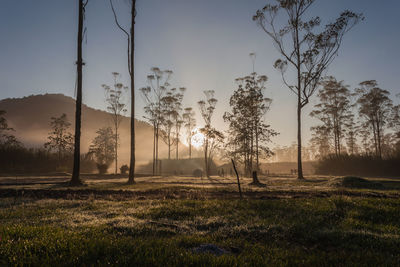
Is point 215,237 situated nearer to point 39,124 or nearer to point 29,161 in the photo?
point 29,161

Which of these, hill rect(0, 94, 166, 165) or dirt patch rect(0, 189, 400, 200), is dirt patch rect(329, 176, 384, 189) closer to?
dirt patch rect(0, 189, 400, 200)

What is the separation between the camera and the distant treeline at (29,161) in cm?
3497

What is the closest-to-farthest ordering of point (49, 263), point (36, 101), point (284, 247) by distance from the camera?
point (49, 263) < point (284, 247) < point (36, 101)

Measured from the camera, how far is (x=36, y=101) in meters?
198

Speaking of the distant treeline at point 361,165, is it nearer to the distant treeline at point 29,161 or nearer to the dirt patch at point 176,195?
the dirt patch at point 176,195

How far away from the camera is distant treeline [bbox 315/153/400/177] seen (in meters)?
38.6

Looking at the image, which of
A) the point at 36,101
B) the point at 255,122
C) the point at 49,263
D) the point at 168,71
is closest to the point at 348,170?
the point at 255,122

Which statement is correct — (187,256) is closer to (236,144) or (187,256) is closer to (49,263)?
(49,263)

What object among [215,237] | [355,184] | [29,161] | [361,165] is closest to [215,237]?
[215,237]

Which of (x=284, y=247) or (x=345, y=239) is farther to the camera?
(x=345, y=239)

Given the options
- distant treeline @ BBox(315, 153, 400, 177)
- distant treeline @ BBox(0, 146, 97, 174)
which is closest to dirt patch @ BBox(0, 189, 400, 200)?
distant treeline @ BBox(0, 146, 97, 174)

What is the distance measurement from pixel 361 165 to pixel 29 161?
5757 cm

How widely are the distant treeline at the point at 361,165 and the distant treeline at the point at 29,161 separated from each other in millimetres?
49793

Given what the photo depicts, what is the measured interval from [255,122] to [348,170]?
804 inches
